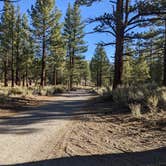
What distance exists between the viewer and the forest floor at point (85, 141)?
706 centimetres

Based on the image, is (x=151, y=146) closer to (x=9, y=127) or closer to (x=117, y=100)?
(x=9, y=127)

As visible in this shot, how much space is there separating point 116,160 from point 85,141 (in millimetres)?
2017

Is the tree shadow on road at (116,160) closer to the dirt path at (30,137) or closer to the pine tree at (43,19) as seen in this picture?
the dirt path at (30,137)

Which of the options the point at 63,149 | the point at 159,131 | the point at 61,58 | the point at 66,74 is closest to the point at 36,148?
the point at 63,149

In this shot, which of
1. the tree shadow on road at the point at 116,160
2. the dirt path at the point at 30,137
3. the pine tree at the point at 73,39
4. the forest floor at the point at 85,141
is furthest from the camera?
the pine tree at the point at 73,39

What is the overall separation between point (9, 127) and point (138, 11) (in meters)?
11.7

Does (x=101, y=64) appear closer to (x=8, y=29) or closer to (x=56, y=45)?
(x=8, y=29)

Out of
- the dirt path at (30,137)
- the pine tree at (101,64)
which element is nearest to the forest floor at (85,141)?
the dirt path at (30,137)

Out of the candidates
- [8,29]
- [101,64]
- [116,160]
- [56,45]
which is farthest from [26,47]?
[116,160]

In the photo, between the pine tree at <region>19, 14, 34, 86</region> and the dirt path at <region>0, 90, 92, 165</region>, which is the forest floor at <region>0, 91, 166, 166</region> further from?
the pine tree at <region>19, 14, 34, 86</region>

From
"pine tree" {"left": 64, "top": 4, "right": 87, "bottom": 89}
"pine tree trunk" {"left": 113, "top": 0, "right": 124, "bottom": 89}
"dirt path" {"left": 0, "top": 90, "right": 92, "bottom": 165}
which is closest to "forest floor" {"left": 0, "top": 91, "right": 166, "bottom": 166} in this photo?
"dirt path" {"left": 0, "top": 90, "right": 92, "bottom": 165}

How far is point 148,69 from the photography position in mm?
69375

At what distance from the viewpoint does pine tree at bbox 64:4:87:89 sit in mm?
60125

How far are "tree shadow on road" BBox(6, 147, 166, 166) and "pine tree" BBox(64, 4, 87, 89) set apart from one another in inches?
1978
